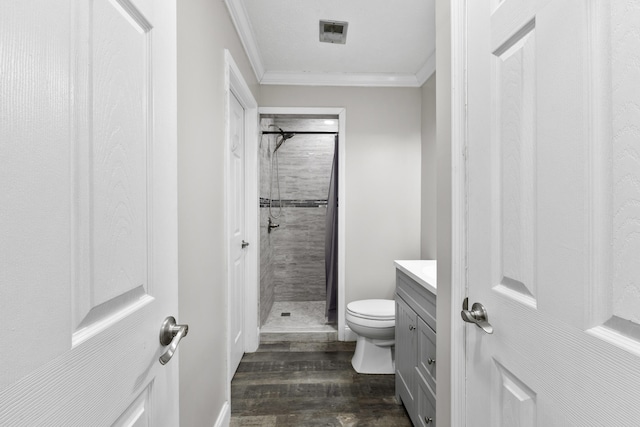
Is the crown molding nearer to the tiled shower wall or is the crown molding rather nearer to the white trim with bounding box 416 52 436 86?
the white trim with bounding box 416 52 436 86

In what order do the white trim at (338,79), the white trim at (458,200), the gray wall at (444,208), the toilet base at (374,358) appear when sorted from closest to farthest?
the white trim at (458,200) → the gray wall at (444,208) → the toilet base at (374,358) → the white trim at (338,79)

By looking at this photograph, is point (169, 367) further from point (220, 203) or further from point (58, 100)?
point (220, 203)

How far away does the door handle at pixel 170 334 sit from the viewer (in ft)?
2.32

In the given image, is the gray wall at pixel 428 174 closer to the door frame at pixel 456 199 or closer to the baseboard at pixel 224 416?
the door frame at pixel 456 199

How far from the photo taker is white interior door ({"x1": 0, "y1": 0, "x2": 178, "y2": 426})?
0.36 meters

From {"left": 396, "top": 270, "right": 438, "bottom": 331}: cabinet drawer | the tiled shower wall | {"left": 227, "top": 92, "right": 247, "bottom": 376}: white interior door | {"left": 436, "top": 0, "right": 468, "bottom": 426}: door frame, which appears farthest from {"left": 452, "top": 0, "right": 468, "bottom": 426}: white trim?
the tiled shower wall

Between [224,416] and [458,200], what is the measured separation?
165cm

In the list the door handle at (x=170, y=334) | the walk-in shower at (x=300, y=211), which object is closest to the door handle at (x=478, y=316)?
the door handle at (x=170, y=334)

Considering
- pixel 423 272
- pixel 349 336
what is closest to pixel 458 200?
pixel 423 272

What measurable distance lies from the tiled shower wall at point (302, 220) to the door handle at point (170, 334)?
3307 mm

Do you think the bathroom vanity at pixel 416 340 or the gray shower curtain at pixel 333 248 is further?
the gray shower curtain at pixel 333 248

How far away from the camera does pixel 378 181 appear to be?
116 inches

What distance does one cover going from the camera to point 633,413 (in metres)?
0.46

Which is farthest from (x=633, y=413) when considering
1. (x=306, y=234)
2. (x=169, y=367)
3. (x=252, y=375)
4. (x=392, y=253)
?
(x=306, y=234)
